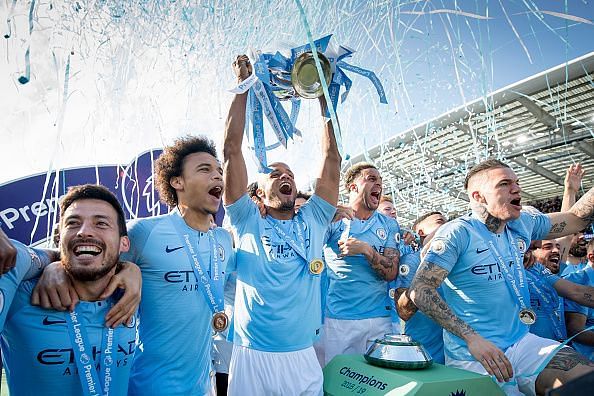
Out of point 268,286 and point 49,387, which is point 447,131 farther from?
point 49,387

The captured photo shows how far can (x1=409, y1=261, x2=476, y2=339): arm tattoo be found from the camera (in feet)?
7.81

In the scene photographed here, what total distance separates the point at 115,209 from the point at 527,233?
2751 millimetres

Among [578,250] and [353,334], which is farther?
[578,250]

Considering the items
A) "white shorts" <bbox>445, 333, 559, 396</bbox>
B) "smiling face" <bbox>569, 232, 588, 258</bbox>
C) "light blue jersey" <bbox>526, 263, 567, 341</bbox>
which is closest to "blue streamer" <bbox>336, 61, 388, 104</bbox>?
"white shorts" <bbox>445, 333, 559, 396</bbox>

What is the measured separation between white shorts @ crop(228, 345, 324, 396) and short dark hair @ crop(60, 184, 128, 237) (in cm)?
104

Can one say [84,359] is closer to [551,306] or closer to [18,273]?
[18,273]

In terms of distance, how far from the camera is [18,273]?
163 centimetres

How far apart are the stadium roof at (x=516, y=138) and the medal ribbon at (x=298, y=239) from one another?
21.5ft

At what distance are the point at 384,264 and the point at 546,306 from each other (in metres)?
1.54

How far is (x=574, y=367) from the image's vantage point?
85.9 inches

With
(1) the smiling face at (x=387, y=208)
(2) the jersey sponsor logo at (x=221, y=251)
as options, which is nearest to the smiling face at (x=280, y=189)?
(2) the jersey sponsor logo at (x=221, y=251)

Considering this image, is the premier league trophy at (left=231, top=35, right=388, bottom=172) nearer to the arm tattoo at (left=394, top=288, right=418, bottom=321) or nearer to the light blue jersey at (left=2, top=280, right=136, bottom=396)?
the light blue jersey at (left=2, top=280, right=136, bottom=396)

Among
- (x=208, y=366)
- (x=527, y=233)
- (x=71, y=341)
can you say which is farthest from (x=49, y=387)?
(x=527, y=233)

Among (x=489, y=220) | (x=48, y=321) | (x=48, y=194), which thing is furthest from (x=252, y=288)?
(x=48, y=194)
